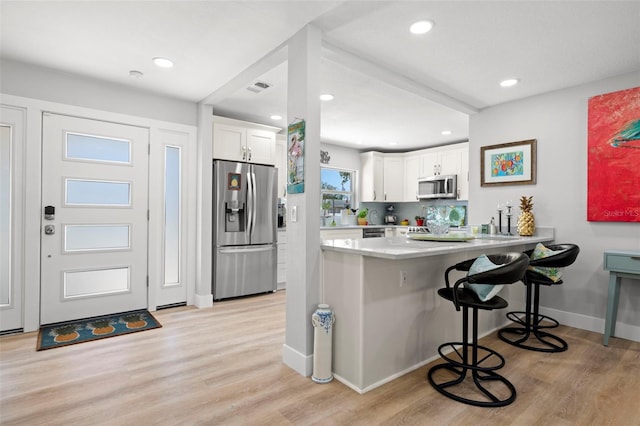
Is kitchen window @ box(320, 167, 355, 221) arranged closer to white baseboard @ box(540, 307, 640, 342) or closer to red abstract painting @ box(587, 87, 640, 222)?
white baseboard @ box(540, 307, 640, 342)

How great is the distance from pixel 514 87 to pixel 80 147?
4548 millimetres

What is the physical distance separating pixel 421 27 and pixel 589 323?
3.27 m

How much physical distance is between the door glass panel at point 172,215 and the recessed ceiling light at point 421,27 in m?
2.95

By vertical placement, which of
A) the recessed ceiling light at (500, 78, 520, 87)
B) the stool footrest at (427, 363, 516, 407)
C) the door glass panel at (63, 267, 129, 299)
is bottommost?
the stool footrest at (427, 363, 516, 407)

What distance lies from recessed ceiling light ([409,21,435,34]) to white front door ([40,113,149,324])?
3013 millimetres

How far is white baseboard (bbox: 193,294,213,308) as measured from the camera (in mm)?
4023

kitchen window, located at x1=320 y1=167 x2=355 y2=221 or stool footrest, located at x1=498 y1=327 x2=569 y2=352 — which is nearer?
stool footrest, located at x1=498 y1=327 x2=569 y2=352

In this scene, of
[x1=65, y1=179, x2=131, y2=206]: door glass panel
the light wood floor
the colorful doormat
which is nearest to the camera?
the light wood floor

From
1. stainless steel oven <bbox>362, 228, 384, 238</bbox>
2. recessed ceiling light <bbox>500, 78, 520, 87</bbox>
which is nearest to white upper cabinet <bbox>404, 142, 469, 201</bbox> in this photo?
stainless steel oven <bbox>362, 228, 384, 238</bbox>

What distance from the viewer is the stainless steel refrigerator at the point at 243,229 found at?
426 centimetres

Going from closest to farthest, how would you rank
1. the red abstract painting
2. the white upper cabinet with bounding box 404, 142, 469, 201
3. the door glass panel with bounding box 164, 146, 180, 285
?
the red abstract painting → the door glass panel with bounding box 164, 146, 180, 285 → the white upper cabinet with bounding box 404, 142, 469, 201

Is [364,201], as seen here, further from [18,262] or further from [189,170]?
[18,262]

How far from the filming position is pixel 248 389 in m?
2.16

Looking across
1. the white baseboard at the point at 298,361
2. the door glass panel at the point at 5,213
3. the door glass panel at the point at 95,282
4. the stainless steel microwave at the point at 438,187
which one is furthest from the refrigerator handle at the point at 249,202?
the stainless steel microwave at the point at 438,187
